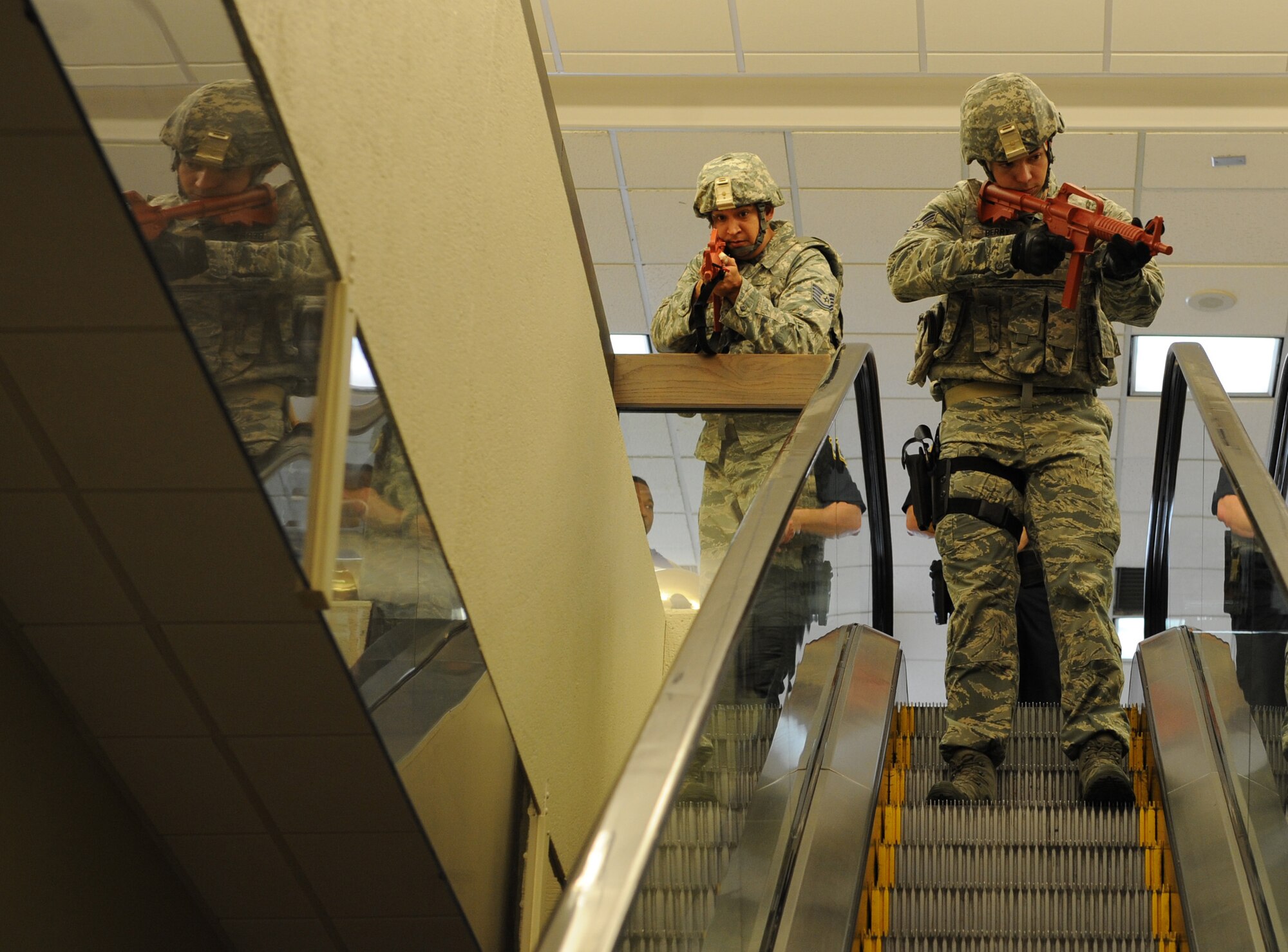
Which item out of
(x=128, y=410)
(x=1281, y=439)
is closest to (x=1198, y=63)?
(x=1281, y=439)

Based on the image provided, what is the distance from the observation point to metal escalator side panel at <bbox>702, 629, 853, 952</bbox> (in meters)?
2.13

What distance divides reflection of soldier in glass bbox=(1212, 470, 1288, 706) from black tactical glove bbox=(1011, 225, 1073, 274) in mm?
634

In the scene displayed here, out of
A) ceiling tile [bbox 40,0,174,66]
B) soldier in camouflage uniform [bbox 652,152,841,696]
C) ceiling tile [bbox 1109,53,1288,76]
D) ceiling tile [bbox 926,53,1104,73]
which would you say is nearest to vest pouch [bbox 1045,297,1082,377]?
soldier in camouflage uniform [bbox 652,152,841,696]

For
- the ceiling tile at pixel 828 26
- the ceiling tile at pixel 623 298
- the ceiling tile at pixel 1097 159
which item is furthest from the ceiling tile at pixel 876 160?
the ceiling tile at pixel 623 298

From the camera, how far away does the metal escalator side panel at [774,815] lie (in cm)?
213

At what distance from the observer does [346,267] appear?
6.70 ft

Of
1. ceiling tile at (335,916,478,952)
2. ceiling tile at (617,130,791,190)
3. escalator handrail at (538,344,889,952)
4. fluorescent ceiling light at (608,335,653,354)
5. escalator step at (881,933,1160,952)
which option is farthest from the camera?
fluorescent ceiling light at (608,335,653,354)

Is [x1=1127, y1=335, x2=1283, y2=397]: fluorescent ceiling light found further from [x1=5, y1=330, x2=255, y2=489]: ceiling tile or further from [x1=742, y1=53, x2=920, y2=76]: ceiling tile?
[x1=5, y1=330, x2=255, y2=489]: ceiling tile

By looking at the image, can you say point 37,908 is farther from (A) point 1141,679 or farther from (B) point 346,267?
(A) point 1141,679

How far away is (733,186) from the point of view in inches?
164

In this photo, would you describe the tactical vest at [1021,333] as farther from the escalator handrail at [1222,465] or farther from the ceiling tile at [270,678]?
the ceiling tile at [270,678]

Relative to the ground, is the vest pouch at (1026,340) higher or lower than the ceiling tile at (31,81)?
lower

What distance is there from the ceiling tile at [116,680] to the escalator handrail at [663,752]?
3.11 feet

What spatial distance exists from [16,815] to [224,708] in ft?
1.64
